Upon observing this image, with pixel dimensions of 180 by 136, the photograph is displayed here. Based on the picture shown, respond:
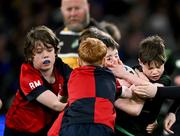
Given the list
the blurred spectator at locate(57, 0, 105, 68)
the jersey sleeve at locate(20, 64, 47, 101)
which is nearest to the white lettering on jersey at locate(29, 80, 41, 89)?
the jersey sleeve at locate(20, 64, 47, 101)

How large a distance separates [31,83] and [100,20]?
3.71 m

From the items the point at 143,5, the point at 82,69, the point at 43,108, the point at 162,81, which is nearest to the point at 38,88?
the point at 43,108

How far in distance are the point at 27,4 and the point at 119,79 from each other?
4.24m

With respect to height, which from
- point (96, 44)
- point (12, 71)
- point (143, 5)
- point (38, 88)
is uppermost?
point (96, 44)

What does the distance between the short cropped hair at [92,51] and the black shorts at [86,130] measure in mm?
314

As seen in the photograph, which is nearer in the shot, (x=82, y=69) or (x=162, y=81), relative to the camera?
(x=82, y=69)

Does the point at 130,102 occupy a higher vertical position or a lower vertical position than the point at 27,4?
higher

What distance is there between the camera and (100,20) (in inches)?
283

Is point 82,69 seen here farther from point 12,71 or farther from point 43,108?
point 12,71

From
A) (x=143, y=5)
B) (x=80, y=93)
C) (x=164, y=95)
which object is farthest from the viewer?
(x=143, y=5)

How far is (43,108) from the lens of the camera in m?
3.62

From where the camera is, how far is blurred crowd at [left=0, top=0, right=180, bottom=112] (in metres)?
6.59

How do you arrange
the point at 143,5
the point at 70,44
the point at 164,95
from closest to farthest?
the point at 164,95 < the point at 70,44 < the point at 143,5

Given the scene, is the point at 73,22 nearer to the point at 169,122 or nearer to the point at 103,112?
the point at 169,122
